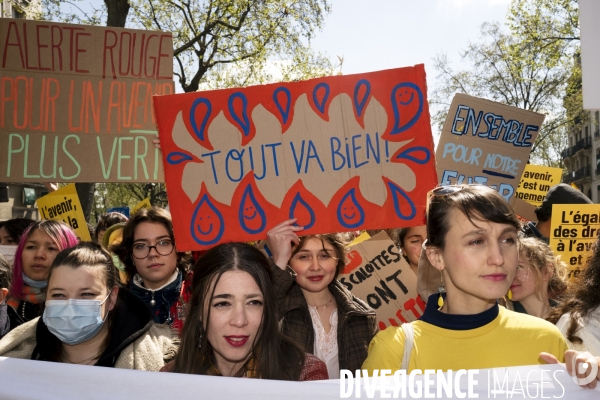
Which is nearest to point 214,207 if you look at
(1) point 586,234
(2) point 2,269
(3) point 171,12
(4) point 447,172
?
(2) point 2,269

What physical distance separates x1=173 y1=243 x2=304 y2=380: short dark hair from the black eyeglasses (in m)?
1.16

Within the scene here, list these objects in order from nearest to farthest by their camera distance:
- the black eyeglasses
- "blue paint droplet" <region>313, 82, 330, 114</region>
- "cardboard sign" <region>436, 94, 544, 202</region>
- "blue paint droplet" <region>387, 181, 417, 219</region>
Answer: "blue paint droplet" <region>387, 181, 417, 219</region>, "blue paint droplet" <region>313, 82, 330, 114</region>, the black eyeglasses, "cardboard sign" <region>436, 94, 544, 202</region>

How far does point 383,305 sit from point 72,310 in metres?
2.05

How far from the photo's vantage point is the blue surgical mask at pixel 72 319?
9.11 ft

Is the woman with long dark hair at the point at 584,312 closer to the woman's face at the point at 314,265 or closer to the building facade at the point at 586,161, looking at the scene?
the woman's face at the point at 314,265

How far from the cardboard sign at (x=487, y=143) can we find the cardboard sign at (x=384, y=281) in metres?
1.08

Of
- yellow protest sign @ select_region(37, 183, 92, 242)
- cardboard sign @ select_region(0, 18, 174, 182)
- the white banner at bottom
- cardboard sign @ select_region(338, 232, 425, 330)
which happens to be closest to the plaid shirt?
cardboard sign @ select_region(338, 232, 425, 330)

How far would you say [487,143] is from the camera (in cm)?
505

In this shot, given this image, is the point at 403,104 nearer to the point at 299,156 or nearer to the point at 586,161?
the point at 299,156

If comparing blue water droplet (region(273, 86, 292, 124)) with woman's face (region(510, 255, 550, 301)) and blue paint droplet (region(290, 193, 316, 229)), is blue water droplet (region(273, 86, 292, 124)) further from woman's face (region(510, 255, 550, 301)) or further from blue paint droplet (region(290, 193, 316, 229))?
woman's face (region(510, 255, 550, 301))

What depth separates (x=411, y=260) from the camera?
4418 millimetres

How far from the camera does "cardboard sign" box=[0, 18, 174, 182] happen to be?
4332 mm

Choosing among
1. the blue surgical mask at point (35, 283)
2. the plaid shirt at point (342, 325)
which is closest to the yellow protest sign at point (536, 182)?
the plaid shirt at point (342, 325)

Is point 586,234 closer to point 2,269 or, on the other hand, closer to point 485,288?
point 485,288
